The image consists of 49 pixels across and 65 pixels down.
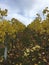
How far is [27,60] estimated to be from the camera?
696cm

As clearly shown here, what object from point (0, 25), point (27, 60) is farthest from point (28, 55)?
point (0, 25)

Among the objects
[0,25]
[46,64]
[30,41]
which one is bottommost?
[46,64]

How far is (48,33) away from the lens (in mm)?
7258

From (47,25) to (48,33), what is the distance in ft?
0.76

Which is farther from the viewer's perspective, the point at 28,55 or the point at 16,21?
the point at 16,21

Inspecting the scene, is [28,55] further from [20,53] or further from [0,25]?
[0,25]

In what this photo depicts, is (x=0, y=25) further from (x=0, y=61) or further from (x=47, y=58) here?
(x=47, y=58)

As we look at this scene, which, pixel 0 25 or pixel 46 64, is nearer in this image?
pixel 46 64

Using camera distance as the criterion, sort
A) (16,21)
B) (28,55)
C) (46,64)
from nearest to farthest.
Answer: (46,64) < (28,55) < (16,21)

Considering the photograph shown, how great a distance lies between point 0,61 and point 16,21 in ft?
4.16

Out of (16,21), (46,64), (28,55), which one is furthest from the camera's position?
(16,21)

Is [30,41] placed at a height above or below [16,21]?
below

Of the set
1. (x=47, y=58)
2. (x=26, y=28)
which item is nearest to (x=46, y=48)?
(x=47, y=58)

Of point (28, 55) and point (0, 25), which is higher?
point (0, 25)
